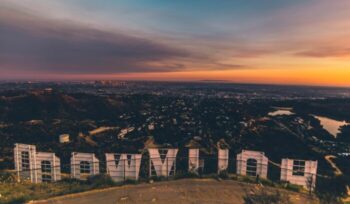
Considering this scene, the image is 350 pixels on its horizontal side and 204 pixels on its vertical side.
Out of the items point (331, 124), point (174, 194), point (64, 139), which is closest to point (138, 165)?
point (174, 194)

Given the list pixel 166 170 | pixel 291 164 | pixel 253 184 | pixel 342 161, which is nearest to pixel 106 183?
pixel 166 170

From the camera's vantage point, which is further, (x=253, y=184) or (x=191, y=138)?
(x=191, y=138)

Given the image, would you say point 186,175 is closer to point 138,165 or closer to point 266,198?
point 138,165

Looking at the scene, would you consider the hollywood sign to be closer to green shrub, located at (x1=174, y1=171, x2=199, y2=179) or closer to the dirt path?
green shrub, located at (x1=174, y1=171, x2=199, y2=179)

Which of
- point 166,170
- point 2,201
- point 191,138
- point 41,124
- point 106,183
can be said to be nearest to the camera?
point 2,201

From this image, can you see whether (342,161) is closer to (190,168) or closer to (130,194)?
(190,168)

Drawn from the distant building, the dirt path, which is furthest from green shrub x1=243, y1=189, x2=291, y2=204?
the distant building
